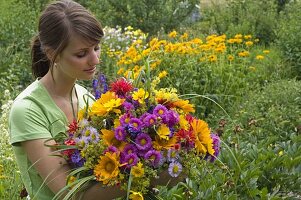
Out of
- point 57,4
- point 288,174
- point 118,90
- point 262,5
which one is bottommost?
point 262,5

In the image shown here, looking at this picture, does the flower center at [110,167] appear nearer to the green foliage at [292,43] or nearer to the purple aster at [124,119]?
the purple aster at [124,119]

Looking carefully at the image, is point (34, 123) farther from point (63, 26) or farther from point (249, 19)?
point (249, 19)

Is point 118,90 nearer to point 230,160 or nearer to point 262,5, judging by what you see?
point 230,160

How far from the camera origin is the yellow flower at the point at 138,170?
5.98ft

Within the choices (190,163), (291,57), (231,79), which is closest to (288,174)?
(190,163)

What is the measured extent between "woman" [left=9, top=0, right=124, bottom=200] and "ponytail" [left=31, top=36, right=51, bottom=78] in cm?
8

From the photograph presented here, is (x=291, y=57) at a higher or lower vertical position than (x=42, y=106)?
lower

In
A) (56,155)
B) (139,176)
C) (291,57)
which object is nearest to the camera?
(139,176)

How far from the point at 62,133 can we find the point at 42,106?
0.44 feet

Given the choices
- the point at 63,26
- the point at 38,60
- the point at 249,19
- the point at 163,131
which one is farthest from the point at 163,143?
the point at 249,19

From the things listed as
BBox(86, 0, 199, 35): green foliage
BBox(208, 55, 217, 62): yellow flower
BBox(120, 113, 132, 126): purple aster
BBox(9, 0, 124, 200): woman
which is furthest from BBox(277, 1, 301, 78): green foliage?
BBox(120, 113, 132, 126): purple aster

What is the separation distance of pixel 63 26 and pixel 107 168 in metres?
0.53

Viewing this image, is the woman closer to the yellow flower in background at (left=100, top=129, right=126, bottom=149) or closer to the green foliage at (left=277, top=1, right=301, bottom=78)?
the yellow flower in background at (left=100, top=129, right=126, bottom=149)

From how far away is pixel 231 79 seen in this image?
664cm
